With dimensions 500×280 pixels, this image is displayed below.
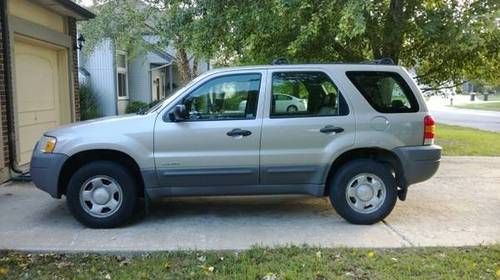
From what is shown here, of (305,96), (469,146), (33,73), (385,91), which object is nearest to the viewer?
(305,96)

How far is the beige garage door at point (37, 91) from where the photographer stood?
958 centimetres

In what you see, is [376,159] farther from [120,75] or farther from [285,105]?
[120,75]

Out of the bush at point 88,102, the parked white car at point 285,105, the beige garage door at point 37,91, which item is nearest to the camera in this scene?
the parked white car at point 285,105

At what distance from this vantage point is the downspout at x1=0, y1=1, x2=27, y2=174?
845 centimetres

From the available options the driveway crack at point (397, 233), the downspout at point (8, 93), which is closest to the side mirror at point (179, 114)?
the driveway crack at point (397, 233)

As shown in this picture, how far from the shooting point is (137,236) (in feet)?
19.0

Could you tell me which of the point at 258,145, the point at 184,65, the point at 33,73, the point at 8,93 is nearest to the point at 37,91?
the point at 33,73

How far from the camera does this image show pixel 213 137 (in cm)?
606

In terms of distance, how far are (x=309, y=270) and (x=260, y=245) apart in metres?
0.83

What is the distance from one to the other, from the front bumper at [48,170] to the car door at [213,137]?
1093mm

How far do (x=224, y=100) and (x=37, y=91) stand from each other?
5.55 meters

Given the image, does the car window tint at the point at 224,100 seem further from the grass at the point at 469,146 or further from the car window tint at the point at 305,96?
the grass at the point at 469,146

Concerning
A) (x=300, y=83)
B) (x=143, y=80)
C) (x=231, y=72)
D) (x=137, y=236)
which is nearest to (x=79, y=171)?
(x=137, y=236)

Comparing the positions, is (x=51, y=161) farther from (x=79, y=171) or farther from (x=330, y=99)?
(x=330, y=99)
